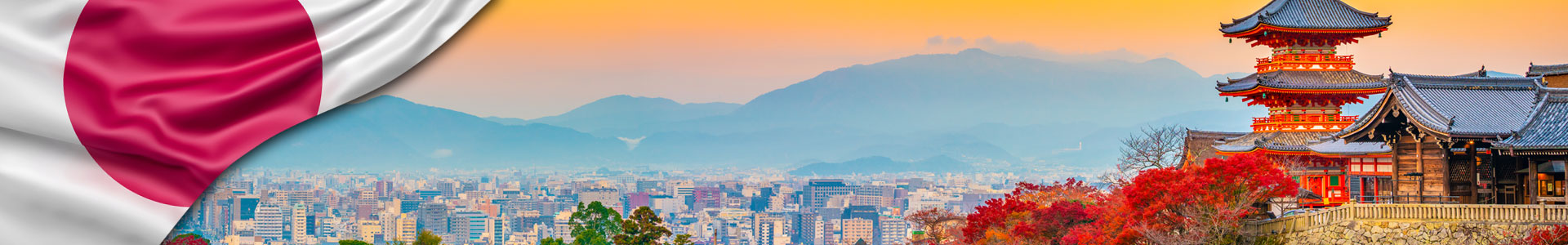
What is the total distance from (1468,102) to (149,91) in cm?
1135

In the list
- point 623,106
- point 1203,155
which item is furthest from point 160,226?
point 623,106

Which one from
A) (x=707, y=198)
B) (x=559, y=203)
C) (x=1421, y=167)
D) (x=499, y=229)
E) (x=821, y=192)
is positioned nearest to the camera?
(x=1421, y=167)

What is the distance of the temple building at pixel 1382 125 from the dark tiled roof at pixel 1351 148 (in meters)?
0.02

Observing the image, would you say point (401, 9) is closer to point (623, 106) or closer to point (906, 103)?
point (623, 106)

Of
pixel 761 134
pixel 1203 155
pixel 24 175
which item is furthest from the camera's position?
pixel 761 134

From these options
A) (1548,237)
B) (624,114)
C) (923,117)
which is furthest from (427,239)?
(923,117)

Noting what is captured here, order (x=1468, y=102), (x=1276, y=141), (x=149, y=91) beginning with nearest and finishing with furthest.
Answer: (x=149, y=91), (x=1468, y=102), (x=1276, y=141)

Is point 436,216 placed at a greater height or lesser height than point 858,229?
greater

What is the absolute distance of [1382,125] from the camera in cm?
1150

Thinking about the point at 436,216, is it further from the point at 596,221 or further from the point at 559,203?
the point at 596,221

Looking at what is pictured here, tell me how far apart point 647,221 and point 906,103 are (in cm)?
8300

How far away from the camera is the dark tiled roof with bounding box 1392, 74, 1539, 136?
1070 cm

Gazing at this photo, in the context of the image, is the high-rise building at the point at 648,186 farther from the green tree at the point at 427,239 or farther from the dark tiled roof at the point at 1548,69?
the dark tiled roof at the point at 1548,69

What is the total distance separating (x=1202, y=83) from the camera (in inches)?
3681
